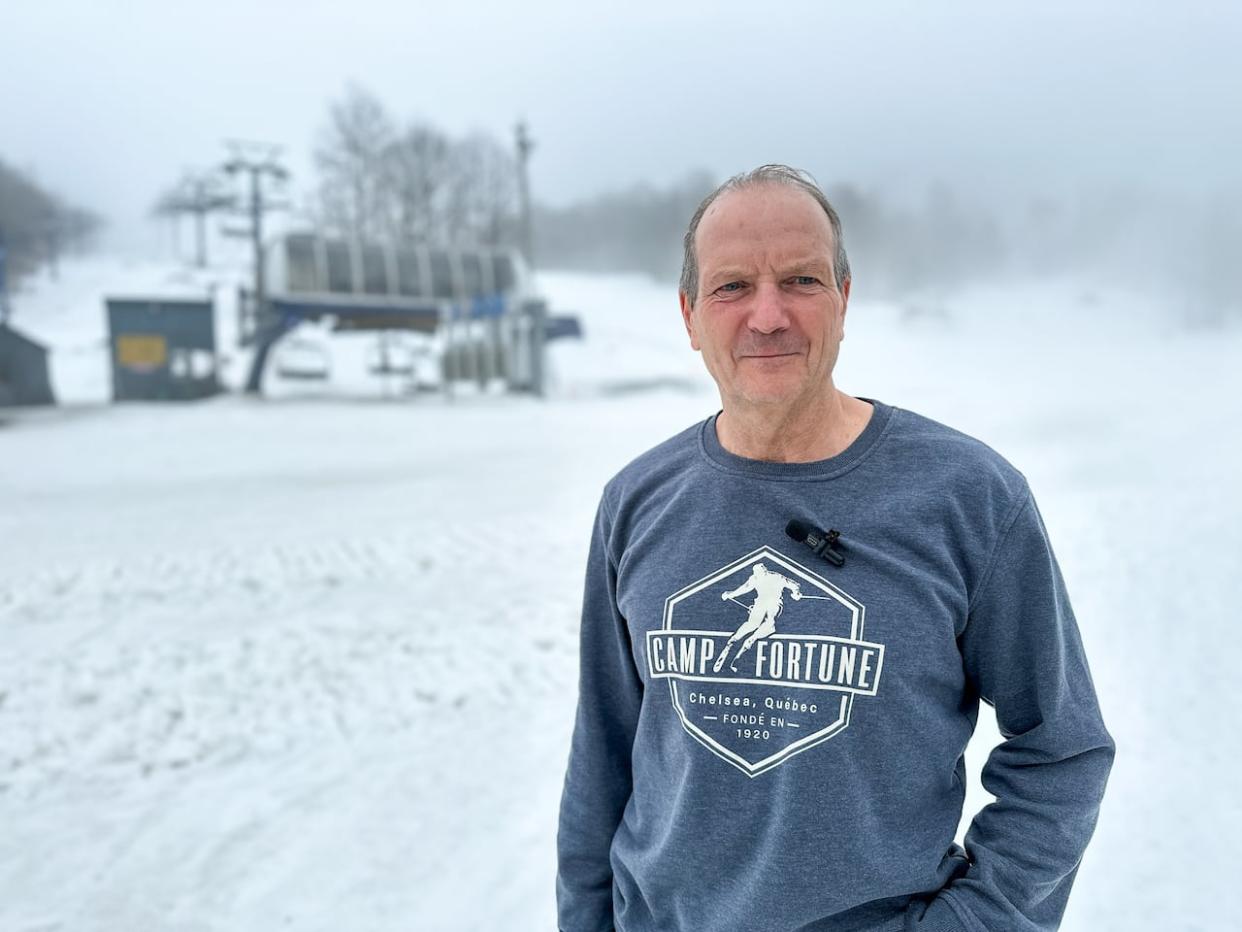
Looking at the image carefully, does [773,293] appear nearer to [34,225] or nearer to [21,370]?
[21,370]

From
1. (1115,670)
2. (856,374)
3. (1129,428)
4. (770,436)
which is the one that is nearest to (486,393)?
(856,374)

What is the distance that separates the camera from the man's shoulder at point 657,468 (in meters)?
1.61

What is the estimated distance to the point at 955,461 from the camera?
1442 millimetres

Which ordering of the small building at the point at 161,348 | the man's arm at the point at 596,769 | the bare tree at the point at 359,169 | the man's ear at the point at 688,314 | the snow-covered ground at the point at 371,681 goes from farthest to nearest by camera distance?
the bare tree at the point at 359,169 → the small building at the point at 161,348 → the snow-covered ground at the point at 371,681 → the man's arm at the point at 596,769 → the man's ear at the point at 688,314

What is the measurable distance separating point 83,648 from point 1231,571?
721cm

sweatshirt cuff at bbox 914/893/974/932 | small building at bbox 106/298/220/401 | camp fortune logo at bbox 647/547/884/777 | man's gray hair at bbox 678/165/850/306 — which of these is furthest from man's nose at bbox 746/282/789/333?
small building at bbox 106/298/220/401

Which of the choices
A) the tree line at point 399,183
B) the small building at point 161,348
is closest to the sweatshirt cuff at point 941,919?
the small building at point 161,348

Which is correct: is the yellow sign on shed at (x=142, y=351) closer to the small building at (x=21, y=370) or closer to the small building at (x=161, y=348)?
the small building at (x=161, y=348)

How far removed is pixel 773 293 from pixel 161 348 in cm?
2104

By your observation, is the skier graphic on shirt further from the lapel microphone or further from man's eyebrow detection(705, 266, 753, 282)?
man's eyebrow detection(705, 266, 753, 282)

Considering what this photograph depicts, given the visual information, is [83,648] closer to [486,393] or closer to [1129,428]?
[1129,428]

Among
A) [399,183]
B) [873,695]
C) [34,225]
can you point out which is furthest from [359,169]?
[873,695]

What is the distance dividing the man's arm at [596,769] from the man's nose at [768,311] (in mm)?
501

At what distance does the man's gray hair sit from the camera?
1.46 meters
